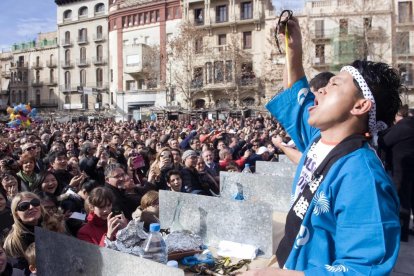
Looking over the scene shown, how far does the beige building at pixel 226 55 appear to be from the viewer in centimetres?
3719

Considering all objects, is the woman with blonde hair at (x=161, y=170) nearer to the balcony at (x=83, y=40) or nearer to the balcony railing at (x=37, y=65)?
the balcony at (x=83, y=40)

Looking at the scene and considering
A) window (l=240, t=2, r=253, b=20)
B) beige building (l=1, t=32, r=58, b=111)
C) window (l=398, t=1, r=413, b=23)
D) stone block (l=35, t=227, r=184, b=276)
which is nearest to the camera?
stone block (l=35, t=227, r=184, b=276)

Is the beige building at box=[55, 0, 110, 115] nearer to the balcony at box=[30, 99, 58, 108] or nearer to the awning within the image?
the balcony at box=[30, 99, 58, 108]

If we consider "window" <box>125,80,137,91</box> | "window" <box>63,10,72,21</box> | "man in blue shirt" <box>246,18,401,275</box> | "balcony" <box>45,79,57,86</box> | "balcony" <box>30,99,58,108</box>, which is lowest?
"man in blue shirt" <box>246,18,401,275</box>

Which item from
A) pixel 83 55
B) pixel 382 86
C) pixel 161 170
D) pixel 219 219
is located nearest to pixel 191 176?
pixel 161 170

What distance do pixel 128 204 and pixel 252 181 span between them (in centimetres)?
159

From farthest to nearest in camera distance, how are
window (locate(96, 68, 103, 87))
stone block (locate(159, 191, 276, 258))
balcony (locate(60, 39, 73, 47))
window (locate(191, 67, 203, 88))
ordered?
balcony (locate(60, 39, 73, 47)), window (locate(96, 68, 103, 87)), window (locate(191, 67, 203, 88)), stone block (locate(159, 191, 276, 258))

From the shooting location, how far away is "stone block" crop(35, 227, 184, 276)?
6.79 ft

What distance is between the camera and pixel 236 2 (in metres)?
38.6

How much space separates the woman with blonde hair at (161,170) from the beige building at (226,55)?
2968 centimetres

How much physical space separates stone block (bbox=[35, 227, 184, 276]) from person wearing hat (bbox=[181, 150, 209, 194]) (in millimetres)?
3389

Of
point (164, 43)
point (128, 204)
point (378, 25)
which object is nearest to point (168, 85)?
point (164, 43)

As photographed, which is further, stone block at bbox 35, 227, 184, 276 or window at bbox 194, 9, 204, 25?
window at bbox 194, 9, 204, 25

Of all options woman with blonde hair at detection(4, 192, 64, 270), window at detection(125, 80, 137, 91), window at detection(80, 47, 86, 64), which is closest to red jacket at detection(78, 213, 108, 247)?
woman with blonde hair at detection(4, 192, 64, 270)
